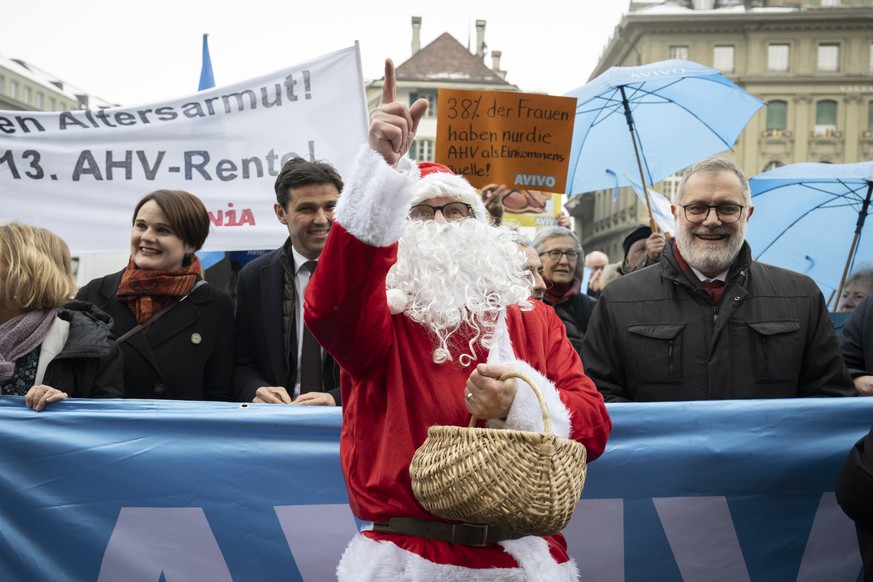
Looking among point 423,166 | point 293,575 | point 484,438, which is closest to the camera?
point 484,438

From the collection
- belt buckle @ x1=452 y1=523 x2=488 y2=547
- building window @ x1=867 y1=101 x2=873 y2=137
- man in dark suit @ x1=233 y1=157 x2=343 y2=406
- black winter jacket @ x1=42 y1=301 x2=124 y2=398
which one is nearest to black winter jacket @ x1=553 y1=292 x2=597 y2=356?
man in dark suit @ x1=233 y1=157 x2=343 y2=406

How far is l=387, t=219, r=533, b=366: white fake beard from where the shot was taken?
7.89ft

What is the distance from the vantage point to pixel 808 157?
5250 centimetres

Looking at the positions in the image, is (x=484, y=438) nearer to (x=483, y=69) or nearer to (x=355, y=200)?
(x=355, y=200)

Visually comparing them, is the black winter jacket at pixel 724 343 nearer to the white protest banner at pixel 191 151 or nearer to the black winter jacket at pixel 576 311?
the black winter jacket at pixel 576 311

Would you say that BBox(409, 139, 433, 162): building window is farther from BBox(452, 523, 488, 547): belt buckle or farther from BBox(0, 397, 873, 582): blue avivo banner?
BBox(452, 523, 488, 547): belt buckle

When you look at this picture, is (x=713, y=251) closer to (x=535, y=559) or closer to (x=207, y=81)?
(x=535, y=559)

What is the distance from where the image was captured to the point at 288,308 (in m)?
3.79

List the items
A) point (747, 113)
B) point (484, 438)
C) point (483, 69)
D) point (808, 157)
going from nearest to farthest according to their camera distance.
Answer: point (484, 438)
point (747, 113)
point (808, 157)
point (483, 69)

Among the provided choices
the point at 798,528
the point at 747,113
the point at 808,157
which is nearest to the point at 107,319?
the point at 798,528

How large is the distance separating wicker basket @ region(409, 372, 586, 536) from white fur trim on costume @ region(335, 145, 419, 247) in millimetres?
477

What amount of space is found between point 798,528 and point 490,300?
172 cm

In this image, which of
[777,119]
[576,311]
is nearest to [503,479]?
[576,311]

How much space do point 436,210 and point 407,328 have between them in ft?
1.21
